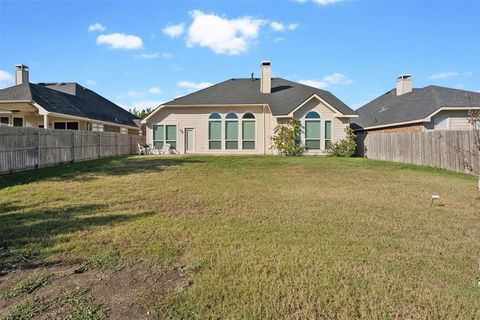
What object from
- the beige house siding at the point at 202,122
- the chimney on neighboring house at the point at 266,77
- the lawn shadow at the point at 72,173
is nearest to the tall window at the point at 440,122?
the beige house siding at the point at 202,122

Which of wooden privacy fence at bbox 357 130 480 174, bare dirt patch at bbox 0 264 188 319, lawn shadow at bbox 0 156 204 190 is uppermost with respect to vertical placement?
wooden privacy fence at bbox 357 130 480 174

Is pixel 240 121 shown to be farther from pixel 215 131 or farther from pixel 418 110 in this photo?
pixel 418 110

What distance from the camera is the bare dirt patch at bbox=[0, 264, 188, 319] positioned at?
3.03m

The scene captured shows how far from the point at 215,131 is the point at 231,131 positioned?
1.17m

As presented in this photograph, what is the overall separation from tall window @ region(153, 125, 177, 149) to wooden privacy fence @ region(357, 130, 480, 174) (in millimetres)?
13841

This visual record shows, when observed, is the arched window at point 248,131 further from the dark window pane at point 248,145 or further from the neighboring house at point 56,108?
the neighboring house at point 56,108

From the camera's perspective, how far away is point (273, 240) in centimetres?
493

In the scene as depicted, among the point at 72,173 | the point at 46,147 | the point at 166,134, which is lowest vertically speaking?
the point at 72,173

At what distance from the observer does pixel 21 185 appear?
10305 millimetres

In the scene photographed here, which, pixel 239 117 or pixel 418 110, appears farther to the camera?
pixel 239 117

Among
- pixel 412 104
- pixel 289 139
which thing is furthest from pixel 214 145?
pixel 412 104

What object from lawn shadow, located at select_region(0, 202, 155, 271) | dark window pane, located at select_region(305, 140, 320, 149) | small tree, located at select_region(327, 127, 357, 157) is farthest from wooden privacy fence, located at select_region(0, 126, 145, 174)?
small tree, located at select_region(327, 127, 357, 157)

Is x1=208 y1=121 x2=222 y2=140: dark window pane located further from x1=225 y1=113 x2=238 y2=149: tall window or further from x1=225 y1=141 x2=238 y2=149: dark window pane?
x1=225 y1=141 x2=238 y2=149: dark window pane

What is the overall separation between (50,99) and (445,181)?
76.3 feet
